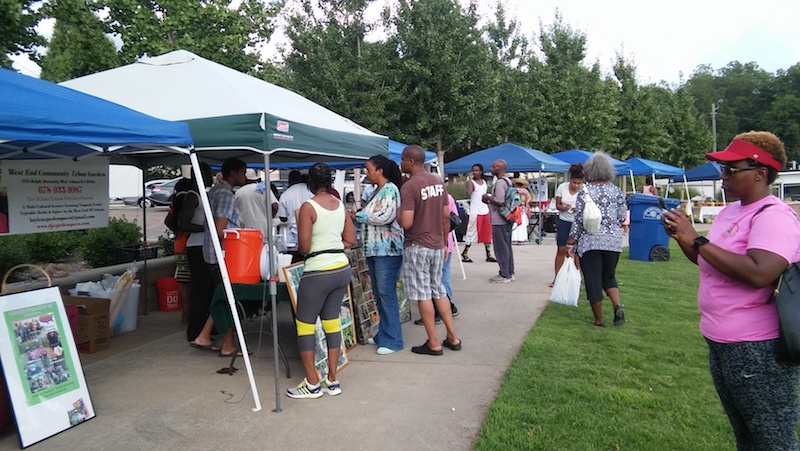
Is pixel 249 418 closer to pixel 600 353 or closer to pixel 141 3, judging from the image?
pixel 600 353

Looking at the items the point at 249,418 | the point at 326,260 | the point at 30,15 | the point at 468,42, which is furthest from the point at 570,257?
the point at 468,42

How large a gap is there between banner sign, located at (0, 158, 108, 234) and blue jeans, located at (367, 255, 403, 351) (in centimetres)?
307

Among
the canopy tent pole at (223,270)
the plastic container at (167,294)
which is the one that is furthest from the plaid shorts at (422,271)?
the plastic container at (167,294)

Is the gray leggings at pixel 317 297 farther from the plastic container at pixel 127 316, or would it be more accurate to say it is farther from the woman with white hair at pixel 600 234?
the plastic container at pixel 127 316

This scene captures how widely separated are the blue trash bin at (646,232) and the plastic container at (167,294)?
885cm

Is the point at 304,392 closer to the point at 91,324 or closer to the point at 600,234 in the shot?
the point at 91,324

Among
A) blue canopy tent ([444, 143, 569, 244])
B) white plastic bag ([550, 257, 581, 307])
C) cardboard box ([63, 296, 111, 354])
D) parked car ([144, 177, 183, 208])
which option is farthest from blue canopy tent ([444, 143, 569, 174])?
parked car ([144, 177, 183, 208])

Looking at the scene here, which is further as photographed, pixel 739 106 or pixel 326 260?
pixel 739 106

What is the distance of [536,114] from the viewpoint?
2583cm

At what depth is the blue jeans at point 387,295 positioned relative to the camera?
17.8ft

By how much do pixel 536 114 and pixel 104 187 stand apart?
22059 millimetres

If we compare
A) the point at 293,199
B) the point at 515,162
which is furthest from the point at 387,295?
the point at 515,162

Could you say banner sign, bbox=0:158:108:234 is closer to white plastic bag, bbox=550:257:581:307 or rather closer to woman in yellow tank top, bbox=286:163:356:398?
woman in yellow tank top, bbox=286:163:356:398

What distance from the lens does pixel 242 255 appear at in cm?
482
